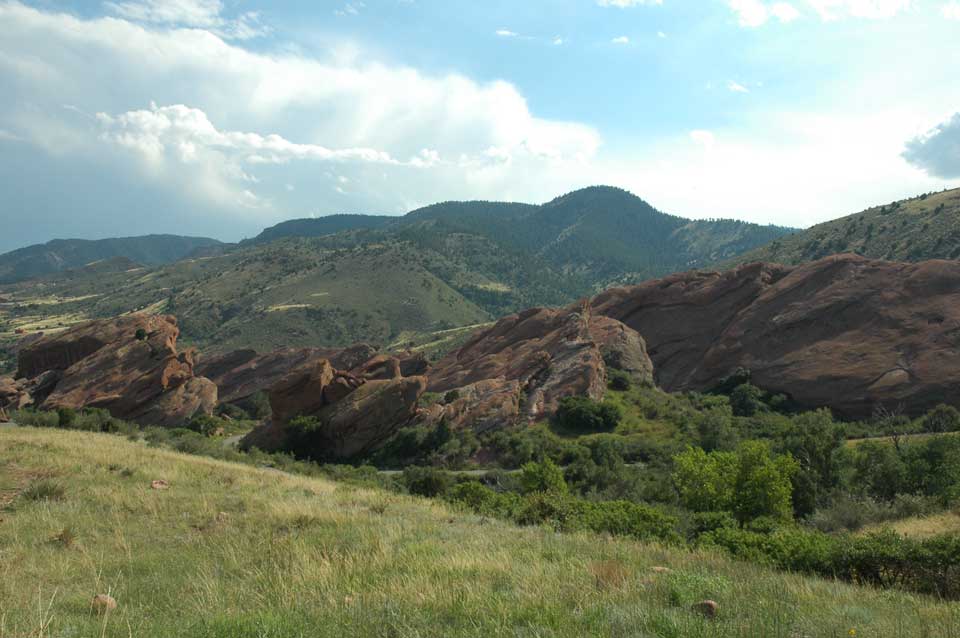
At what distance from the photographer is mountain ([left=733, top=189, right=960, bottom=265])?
78.6m

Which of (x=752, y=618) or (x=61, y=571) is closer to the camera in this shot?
(x=752, y=618)

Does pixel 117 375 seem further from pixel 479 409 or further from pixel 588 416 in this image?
pixel 588 416

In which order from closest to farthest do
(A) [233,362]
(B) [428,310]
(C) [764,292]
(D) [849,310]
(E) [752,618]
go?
(E) [752,618], (D) [849,310], (C) [764,292], (A) [233,362], (B) [428,310]

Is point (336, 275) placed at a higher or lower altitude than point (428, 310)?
higher

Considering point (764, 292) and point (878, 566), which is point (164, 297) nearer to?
point (764, 292)

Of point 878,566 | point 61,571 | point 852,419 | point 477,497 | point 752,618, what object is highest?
point 752,618

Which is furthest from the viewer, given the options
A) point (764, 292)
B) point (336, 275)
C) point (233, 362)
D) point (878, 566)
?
point (336, 275)

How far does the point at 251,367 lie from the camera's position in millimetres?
77938

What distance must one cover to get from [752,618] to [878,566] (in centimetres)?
536

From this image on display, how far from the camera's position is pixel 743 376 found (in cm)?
5322

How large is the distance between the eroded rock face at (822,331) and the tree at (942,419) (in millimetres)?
3340

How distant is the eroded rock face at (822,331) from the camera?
143 ft

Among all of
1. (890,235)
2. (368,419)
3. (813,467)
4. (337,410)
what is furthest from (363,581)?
(890,235)

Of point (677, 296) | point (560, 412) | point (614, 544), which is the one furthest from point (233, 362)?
point (614, 544)
